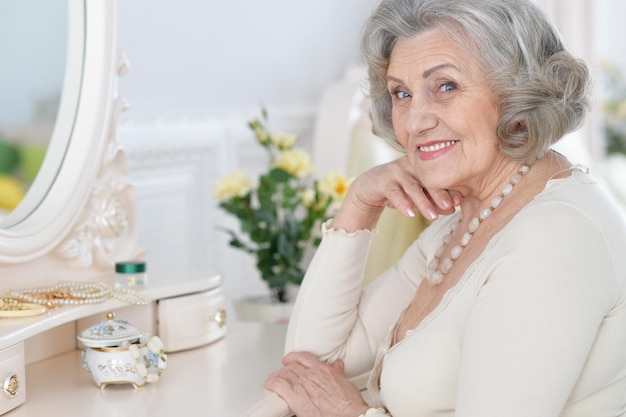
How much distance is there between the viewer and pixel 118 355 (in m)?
1.44

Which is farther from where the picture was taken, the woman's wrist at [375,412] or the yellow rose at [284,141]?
the yellow rose at [284,141]

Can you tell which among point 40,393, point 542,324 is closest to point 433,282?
point 542,324

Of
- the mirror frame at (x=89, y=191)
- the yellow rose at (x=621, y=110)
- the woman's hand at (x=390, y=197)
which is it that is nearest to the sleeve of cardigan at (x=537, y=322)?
the woman's hand at (x=390, y=197)

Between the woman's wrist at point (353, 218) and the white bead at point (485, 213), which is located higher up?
the white bead at point (485, 213)

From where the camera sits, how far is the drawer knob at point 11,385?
51.7 inches

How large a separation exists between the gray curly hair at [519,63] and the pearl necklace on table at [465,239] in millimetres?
43

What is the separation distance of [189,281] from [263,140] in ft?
3.26

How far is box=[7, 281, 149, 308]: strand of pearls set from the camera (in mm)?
1509

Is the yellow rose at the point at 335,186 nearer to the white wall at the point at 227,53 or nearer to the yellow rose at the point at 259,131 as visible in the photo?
the yellow rose at the point at 259,131

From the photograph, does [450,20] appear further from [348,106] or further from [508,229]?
[348,106]

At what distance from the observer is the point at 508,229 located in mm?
1267

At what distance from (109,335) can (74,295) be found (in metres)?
0.15

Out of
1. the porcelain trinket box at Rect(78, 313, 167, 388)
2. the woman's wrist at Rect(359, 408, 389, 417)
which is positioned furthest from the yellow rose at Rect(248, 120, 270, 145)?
the woman's wrist at Rect(359, 408, 389, 417)

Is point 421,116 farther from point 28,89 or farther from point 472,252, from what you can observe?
point 28,89
